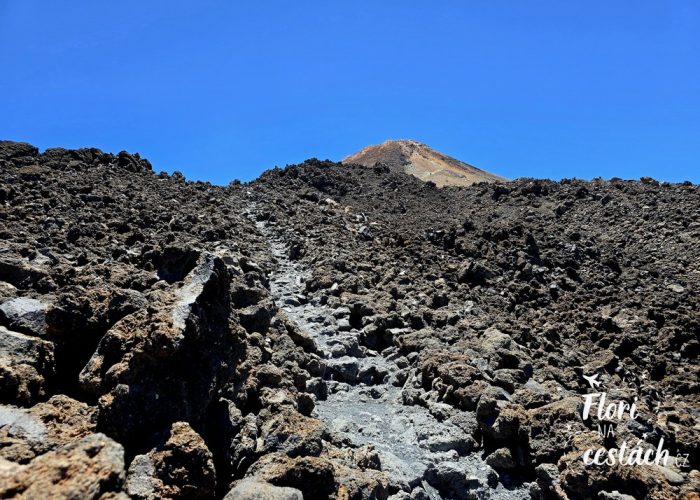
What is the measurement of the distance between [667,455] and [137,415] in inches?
281

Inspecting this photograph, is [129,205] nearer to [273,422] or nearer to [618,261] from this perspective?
[273,422]

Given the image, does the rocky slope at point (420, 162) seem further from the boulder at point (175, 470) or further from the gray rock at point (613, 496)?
the boulder at point (175, 470)

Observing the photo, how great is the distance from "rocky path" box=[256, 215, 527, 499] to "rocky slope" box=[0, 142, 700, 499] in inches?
1.8

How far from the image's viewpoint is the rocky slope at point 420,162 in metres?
61.5

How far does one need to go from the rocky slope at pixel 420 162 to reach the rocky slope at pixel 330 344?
3730cm

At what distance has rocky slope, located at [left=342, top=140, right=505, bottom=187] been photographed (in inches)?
2420

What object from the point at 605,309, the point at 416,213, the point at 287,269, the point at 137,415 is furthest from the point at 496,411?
the point at 416,213

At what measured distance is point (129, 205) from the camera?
16859mm

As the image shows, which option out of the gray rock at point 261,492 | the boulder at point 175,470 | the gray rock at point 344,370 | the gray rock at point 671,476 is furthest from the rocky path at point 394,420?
the boulder at point 175,470

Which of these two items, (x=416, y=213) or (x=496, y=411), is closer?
(x=496, y=411)

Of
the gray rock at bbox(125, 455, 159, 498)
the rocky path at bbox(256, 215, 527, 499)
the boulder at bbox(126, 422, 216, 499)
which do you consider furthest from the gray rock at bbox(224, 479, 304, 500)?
the rocky path at bbox(256, 215, 527, 499)

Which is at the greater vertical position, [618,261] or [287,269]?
[618,261]

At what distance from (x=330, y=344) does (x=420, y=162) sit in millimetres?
60959

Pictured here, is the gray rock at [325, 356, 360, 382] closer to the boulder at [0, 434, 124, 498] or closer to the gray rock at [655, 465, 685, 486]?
the gray rock at [655, 465, 685, 486]
